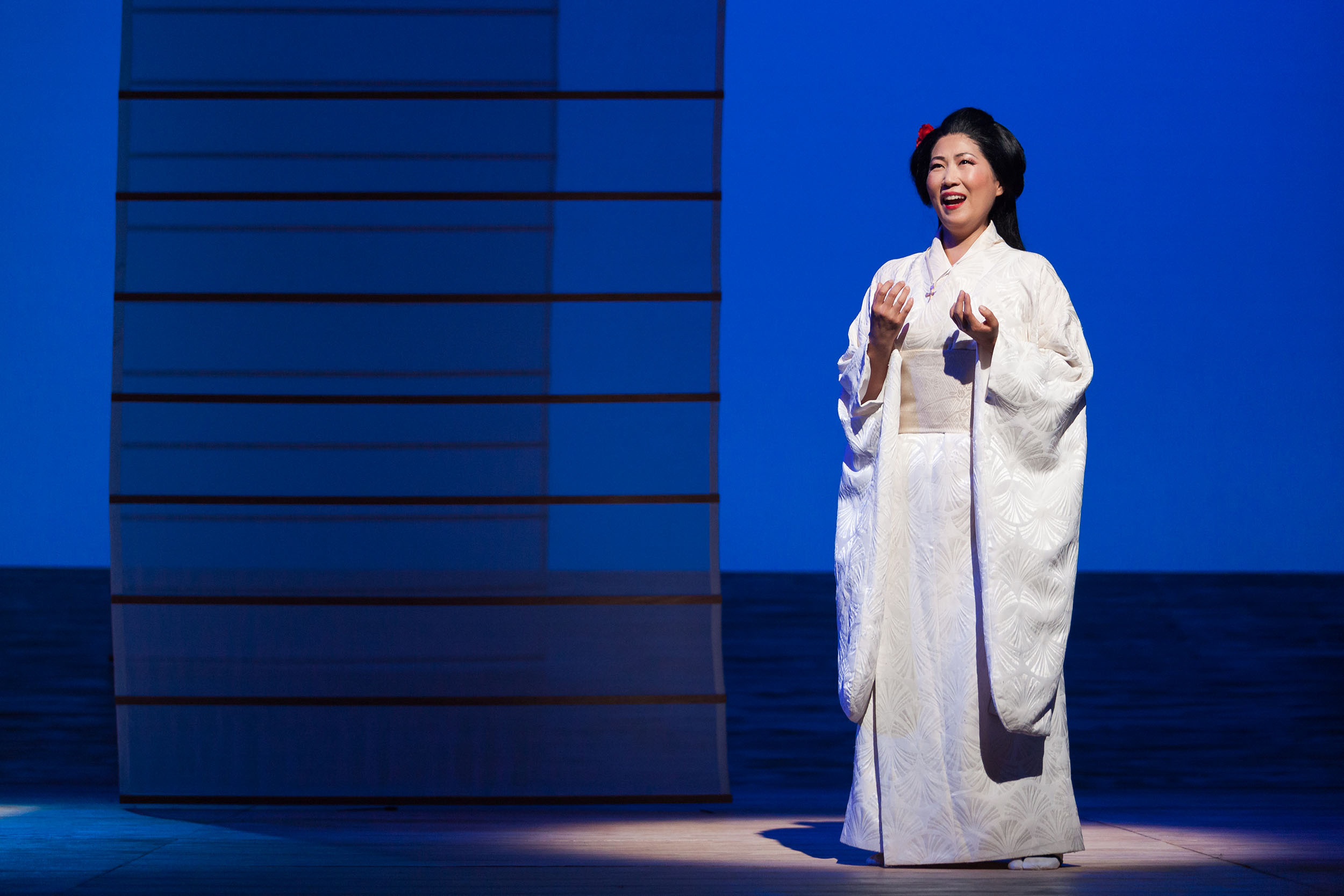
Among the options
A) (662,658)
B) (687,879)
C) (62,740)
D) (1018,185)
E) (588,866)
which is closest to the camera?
(687,879)

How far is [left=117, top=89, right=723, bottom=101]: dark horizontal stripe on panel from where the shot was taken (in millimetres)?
3014

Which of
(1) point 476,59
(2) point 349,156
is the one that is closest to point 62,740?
(2) point 349,156

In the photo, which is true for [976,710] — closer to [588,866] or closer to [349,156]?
[588,866]

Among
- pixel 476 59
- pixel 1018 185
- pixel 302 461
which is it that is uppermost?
pixel 476 59

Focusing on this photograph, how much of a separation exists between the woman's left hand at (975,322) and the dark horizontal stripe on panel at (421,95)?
110cm

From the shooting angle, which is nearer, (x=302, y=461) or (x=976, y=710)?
(x=976, y=710)

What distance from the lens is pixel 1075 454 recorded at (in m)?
2.24

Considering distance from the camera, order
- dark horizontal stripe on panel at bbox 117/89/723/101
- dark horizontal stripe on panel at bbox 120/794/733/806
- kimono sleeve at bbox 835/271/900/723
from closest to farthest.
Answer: kimono sleeve at bbox 835/271/900/723
dark horizontal stripe on panel at bbox 120/794/733/806
dark horizontal stripe on panel at bbox 117/89/723/101

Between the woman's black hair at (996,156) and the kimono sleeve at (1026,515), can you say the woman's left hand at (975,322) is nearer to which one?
the kimono sleeve at (1026,515)

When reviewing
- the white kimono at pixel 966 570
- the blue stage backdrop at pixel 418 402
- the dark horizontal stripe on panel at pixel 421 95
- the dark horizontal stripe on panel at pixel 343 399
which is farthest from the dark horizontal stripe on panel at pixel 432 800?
the dark horizontal stripe on panel at pixel 421 95

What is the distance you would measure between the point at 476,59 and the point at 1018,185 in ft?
4.30

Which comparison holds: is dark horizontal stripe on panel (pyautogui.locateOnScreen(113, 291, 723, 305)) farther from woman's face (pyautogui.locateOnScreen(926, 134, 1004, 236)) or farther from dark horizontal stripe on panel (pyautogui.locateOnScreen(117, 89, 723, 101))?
woman's face (pyautogui.locateOnScreen(926, 134, 1004, 236))

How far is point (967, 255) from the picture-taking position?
2316 millimetres

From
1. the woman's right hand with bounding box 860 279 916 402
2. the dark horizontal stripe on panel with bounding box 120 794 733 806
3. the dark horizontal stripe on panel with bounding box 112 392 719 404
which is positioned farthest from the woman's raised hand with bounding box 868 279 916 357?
the dark horizontal stripe on panel with bounding box 120 794 733 806
